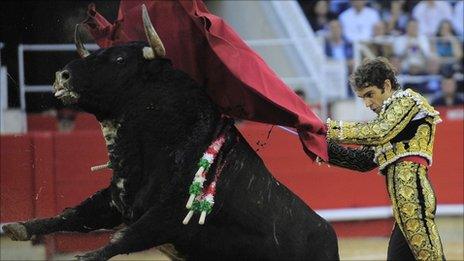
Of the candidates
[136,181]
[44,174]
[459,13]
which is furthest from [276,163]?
[136,181]

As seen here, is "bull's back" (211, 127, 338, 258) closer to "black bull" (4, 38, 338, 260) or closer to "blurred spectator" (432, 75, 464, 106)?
"black bull" (4, 38, 338, 260)

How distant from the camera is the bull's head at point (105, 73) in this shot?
151 inches

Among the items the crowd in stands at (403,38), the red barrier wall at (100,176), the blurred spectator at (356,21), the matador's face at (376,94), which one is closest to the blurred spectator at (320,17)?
the crowd in stands at (403,38)

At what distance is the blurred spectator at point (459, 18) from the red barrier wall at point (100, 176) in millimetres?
1507

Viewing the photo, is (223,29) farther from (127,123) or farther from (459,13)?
(459,13)

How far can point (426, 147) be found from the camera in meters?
3.97

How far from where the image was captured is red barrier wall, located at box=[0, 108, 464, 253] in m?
6.20

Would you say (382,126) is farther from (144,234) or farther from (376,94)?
(144,234)

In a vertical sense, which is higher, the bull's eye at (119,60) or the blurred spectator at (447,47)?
the blurred spectator at (447,47)

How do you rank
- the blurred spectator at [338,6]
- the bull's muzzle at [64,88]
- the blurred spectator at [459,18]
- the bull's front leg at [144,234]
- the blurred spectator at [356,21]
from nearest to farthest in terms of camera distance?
the bull's front leg at [144,234], the bull's muzzle at [64,88], the blurred spectator at [356,21], the blurred spectator at [338,6], the blurred spectator at [459,18]

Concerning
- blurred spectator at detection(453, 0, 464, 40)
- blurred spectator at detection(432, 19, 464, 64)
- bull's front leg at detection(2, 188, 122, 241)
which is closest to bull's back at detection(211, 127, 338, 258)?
bull's front leg at detection(2, 188, 122, 241)

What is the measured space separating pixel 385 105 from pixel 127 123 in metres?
1.06

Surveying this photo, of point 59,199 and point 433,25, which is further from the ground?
point 433,25

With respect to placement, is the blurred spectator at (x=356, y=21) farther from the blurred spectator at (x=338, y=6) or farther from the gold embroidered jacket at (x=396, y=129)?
the gold embroidered jacket at (x=396, y=129)
